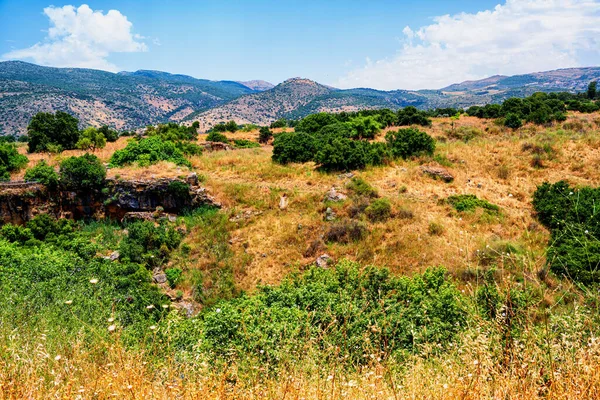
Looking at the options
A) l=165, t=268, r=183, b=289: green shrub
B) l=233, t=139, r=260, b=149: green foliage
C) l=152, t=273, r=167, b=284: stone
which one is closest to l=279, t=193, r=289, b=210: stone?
l=165, t=268, r=183, b=289: green shrub

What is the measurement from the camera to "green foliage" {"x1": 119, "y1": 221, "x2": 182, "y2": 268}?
1194 cm

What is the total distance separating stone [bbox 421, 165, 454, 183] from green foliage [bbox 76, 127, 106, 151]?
19975 millimetres

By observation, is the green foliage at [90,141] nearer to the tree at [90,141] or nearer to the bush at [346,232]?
the tree at [90,141]

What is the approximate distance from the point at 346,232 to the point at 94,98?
348 ft

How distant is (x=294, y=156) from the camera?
61.3ft

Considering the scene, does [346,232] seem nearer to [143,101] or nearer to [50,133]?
[50,133]

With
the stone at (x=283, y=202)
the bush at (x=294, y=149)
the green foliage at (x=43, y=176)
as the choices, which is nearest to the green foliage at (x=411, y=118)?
the bush at (x=294, y=149)

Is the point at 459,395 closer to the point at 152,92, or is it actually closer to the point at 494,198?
the point at 494,198

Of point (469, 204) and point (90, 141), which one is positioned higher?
point (90, 141)

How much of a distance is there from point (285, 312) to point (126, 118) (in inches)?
4121

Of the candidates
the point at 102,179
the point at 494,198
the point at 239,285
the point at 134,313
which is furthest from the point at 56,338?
the point at 494,198

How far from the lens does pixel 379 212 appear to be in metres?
12.6

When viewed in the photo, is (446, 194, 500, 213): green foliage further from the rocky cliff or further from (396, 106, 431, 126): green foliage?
(396, 106, 431, 126): green foliage

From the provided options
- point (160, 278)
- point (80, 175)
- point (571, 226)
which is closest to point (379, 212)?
point (571, 226)
